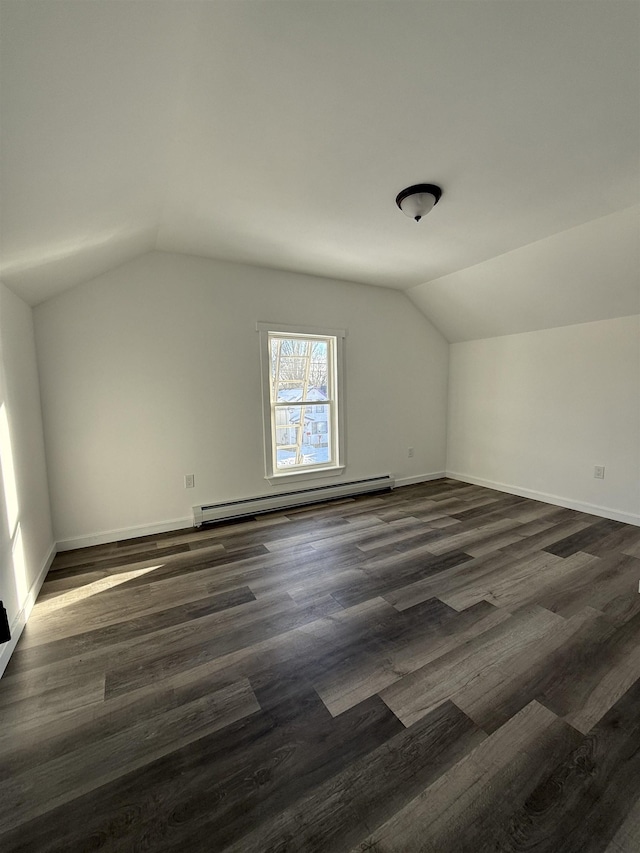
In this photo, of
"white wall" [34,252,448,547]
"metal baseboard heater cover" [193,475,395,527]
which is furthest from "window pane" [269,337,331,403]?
"metal baseboard heater cover" [193,475,395,527]

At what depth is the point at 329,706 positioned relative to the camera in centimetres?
137

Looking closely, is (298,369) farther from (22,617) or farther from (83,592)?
(22,617)

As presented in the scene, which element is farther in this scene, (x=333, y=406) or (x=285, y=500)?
(x=333, y=406)

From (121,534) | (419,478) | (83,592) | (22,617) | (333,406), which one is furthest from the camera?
(419,478)

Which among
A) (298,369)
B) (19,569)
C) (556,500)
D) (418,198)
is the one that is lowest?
(556,500)

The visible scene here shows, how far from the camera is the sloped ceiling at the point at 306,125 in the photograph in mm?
1059

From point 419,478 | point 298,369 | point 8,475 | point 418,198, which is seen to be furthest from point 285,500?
point 418,198

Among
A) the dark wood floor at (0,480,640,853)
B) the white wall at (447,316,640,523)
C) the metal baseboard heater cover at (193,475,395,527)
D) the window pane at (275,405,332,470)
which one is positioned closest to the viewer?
the dark wood floor at (0,480,640,853)

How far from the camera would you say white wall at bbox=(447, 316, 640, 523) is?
10.3ft

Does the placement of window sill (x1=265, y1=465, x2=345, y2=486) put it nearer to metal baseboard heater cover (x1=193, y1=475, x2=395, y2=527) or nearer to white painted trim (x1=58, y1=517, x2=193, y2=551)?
metal baseboard heater cover (x1=193, y1=475, x2=395, y2=527)

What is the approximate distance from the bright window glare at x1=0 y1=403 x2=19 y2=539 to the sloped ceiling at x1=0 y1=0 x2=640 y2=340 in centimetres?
85

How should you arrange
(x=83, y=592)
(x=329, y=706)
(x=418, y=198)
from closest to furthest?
(x=329, y=706) → (x=418, y=198) → (x=83, y=592)

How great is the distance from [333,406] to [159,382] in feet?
6.10

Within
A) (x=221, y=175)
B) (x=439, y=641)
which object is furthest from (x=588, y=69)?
(x=439, y=641)
